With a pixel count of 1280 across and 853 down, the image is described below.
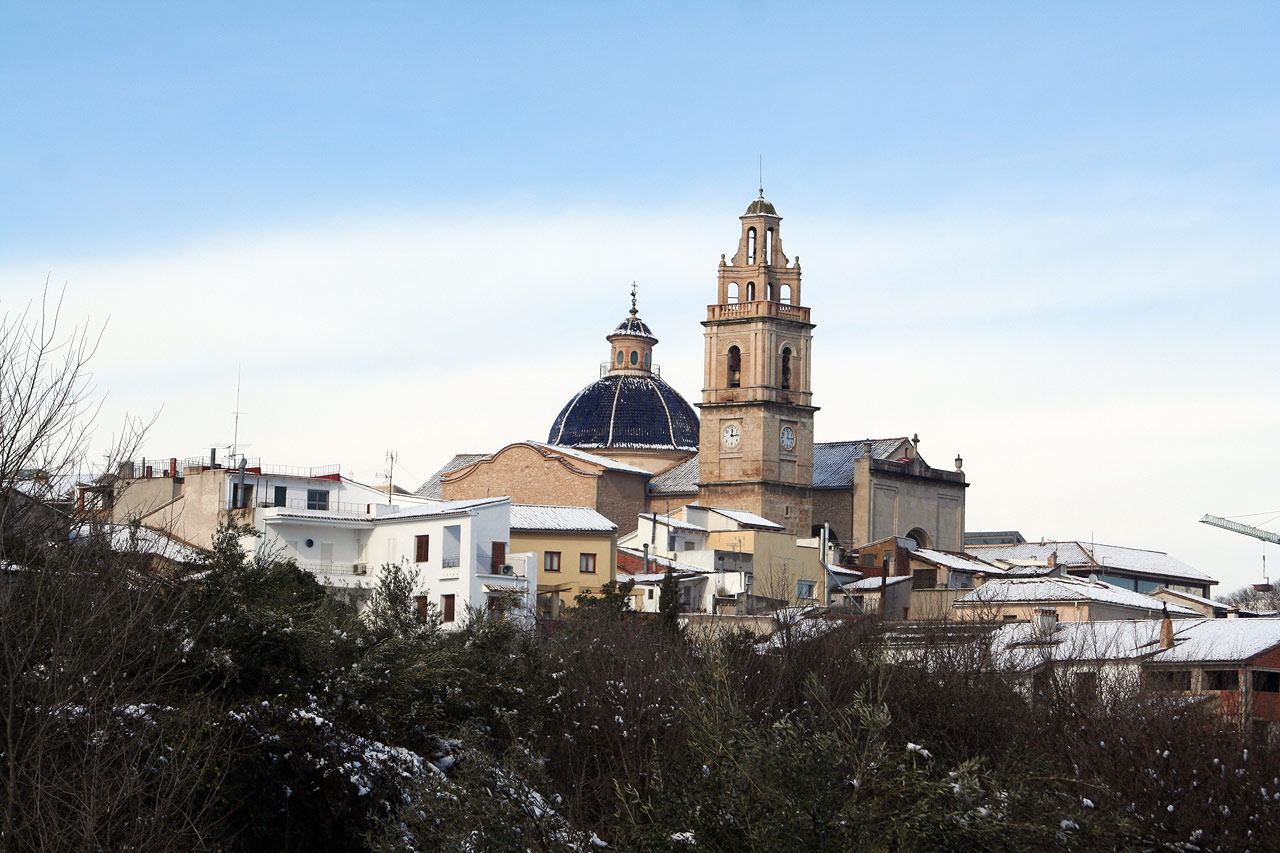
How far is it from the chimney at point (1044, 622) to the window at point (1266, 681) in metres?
4.57

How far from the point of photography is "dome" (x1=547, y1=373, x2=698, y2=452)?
3273 inches

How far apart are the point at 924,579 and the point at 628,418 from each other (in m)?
25.2

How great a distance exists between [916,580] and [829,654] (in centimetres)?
2725

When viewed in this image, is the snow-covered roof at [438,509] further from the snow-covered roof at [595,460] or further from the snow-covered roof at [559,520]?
the snow-covered roof at [595,460]

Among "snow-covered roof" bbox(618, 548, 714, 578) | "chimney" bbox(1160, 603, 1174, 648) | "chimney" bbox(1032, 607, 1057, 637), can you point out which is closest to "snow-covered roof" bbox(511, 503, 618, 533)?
"snow-covered roof" bbox(618, 548, 714, 578)

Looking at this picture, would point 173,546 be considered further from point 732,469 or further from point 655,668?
point 732,469

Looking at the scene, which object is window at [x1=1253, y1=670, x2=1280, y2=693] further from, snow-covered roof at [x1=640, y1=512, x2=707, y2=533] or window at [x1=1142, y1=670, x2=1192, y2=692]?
snow-covered roof at [x1=640, y1=512, x2=707, y2=533]

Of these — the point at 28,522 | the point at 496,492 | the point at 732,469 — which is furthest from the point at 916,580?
the point at 28,522

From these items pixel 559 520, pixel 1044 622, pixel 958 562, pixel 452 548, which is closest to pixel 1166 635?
pixel 1044 622

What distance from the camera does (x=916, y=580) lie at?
60.6m

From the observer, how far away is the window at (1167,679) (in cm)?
3262

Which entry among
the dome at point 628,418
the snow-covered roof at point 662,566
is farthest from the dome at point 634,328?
the snow-covered roof at point 662,566

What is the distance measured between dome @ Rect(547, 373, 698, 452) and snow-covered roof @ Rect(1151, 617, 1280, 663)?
44143 millimetres

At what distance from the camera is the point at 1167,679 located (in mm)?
34312
